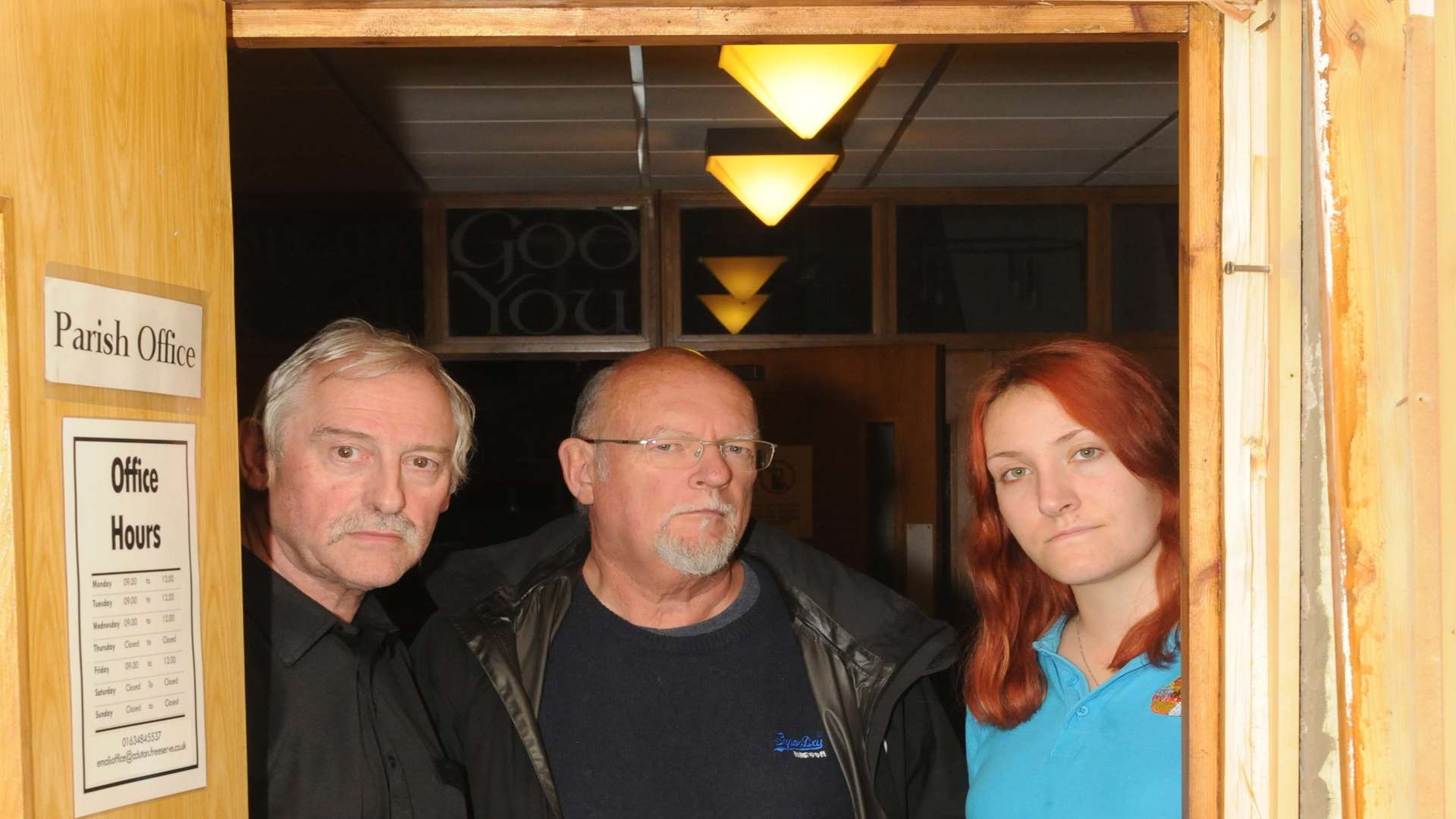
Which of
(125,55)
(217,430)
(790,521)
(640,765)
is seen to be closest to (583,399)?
(640,765)

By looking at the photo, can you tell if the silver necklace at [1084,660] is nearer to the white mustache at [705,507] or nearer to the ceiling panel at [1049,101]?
the white mustache at [705,507]

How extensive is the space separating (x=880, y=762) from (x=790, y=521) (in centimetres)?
289

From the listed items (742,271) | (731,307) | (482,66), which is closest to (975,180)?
(742,271)

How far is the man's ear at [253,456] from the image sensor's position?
6.96 ft

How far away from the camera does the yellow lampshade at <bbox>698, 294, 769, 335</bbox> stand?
17.8 feet

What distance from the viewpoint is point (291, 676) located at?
193 cm

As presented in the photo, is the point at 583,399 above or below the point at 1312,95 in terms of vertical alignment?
below

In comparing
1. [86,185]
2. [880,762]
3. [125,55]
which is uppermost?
[125,55]

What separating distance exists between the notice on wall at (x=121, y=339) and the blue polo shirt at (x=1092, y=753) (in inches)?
47.6

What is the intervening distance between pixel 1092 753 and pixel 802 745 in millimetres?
597

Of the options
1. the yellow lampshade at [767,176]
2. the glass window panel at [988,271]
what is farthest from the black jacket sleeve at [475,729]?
the glass window panel at [988,271]

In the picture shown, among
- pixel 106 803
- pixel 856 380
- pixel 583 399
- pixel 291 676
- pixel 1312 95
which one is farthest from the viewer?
pixel 856 380

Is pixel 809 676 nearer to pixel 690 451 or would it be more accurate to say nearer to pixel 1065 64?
pixel 690 451

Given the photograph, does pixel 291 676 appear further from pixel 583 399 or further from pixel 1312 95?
pixel 1312 95
